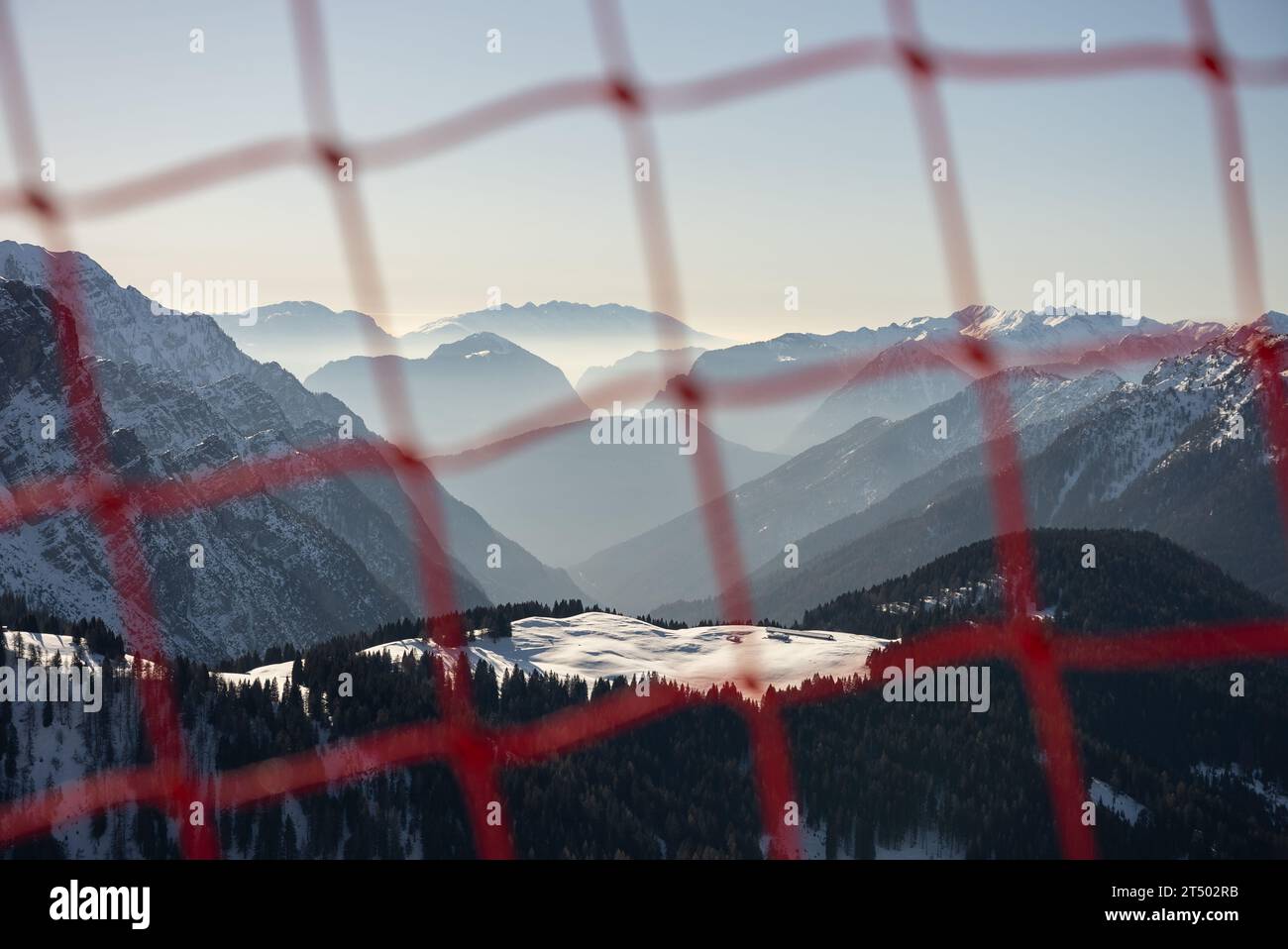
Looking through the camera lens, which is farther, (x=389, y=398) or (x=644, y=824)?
(x=644, y=824)

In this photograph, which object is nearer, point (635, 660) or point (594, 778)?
point (594, 778)

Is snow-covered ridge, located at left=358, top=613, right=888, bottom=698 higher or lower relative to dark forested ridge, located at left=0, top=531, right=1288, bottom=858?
higher

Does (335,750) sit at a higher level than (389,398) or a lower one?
lower

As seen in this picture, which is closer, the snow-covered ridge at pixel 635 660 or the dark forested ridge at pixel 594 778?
the dark forested ridge at pixel 594 778

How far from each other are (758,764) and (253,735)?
60.6 m

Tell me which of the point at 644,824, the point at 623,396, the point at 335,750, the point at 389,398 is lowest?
the point at 644,824

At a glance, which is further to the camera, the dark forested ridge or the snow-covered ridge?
the snow-covered ridge

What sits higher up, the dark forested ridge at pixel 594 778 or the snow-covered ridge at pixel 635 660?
the snow-covered ridge at pixel 635 660

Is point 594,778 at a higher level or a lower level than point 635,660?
lower

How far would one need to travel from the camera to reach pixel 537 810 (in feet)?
450
